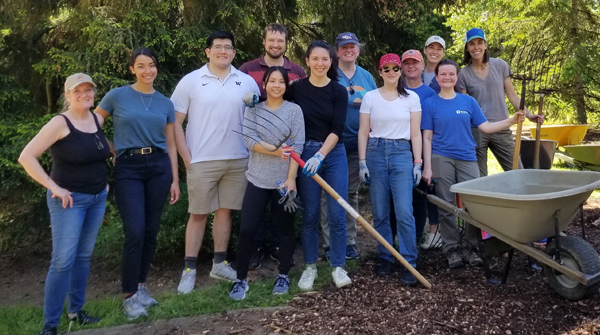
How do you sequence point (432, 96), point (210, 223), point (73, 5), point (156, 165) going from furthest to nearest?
point (73, 5), point (210, 223), point (432, 96), point (156, 165)

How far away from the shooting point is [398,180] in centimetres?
376

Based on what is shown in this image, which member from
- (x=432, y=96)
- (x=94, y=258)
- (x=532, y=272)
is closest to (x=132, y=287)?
(x=94, y=258)

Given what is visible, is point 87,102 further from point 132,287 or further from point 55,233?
point 132,287

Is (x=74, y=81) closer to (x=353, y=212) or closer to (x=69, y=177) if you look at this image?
(x=69, y=177)

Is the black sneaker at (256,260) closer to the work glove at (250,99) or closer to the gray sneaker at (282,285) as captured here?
the gray sneaker at (282,285)

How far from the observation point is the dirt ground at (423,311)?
2959 mm

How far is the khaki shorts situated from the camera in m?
3.73

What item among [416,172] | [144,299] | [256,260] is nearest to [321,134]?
[416,172]

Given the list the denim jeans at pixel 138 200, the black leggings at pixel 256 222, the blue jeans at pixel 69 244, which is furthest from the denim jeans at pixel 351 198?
the blue jeans at pixel 69 244

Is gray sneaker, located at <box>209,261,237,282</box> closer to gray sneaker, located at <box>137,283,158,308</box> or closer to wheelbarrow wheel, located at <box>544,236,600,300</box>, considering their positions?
gray sneaker, located at <box>137,283,158,308</box>

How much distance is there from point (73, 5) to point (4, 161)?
1791 mm

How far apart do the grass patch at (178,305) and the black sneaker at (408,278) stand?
56cm

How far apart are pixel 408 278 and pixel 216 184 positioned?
164 cm

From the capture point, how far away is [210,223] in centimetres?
474
